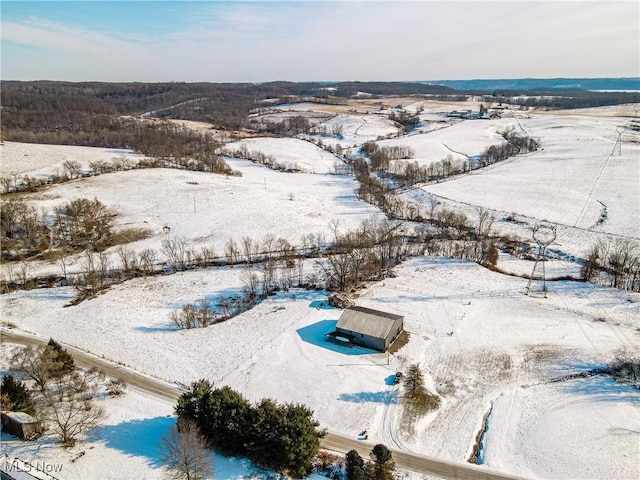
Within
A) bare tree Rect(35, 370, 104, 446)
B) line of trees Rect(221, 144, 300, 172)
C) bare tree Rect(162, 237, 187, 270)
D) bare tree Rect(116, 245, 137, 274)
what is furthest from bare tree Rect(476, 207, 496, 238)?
line of trees Rect(221, 144, 300, 172)

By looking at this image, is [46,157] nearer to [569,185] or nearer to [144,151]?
[144,151]

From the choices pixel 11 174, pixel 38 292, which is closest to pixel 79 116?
pixel 11 174

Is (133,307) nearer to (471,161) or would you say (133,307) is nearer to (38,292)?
(38,292)

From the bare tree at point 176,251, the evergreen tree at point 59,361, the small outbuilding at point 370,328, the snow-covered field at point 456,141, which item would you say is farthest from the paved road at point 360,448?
the snow-covered field at point 456,141

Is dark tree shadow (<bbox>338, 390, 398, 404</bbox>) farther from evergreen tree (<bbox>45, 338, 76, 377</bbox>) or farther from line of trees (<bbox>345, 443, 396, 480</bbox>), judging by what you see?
evergreen tree (<bbox>45, 338, 76, 377</bbox>)

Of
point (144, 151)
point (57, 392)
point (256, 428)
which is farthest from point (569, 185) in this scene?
point (144, 151)

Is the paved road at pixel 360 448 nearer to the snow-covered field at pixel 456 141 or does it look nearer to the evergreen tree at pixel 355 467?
the evergreen tree at pixel 355 467
